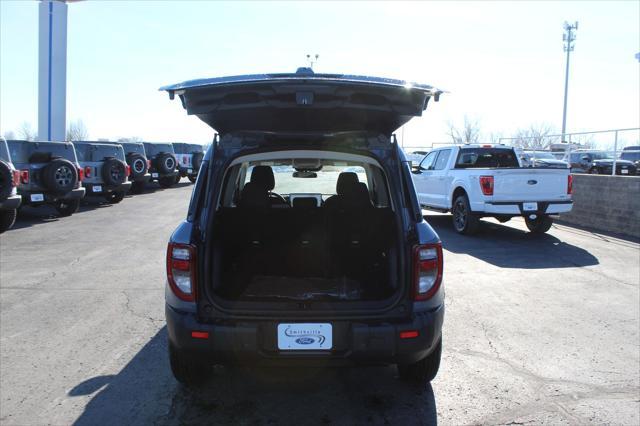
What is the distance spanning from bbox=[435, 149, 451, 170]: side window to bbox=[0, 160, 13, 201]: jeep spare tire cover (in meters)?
9.19

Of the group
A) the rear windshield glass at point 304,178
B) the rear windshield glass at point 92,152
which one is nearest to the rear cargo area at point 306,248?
the rear windshield glass at point 304,178

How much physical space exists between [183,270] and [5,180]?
8.64m

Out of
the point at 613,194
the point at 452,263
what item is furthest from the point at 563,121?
the point at 452,263

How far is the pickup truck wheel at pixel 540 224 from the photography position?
11125 millimetres

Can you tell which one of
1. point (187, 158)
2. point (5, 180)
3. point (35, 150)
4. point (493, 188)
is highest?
point (187, 158)

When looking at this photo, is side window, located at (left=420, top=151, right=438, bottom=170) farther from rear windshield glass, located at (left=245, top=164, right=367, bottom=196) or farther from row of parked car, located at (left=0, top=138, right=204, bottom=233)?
row of parked car, located at (left=0, top=138, right=204, bottom=233)

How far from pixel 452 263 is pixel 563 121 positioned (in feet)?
185

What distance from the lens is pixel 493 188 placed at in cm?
986

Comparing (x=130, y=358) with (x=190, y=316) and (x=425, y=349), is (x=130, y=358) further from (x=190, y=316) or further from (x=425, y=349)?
(x=425, y=349)

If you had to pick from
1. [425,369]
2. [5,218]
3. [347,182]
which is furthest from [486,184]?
[5,218]

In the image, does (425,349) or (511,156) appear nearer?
(425,349)

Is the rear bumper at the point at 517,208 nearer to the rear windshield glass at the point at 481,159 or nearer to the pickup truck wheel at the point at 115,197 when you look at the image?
the rear windshield glass at the point at 481,159

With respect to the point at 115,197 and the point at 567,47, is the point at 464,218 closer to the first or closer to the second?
the point at 115,197

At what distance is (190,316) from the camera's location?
3088mm
